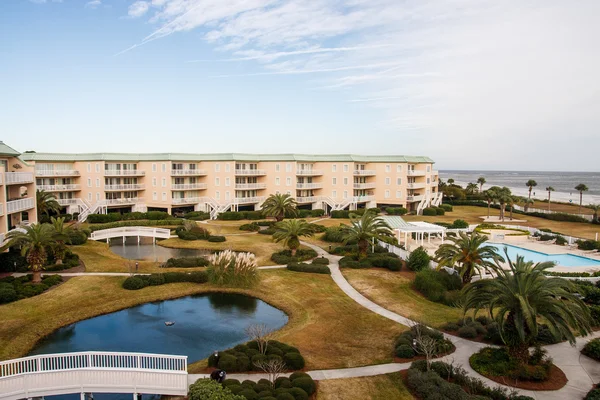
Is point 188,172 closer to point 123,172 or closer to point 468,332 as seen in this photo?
point 123,172

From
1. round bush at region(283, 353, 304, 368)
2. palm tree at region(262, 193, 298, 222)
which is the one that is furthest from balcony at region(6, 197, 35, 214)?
palm tree at region(262, 193, 298, 222)

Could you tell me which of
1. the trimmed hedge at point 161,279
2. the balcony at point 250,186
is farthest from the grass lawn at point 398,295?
the balcony at point 250,186

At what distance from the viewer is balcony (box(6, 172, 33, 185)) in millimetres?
33234

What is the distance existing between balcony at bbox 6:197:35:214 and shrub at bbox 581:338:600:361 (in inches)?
1496

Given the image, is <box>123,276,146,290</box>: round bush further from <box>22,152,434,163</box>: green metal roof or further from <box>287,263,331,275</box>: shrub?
<box>22,152,434,163</box>: green metal roof

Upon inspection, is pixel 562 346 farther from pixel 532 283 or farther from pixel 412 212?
pixel 412 212

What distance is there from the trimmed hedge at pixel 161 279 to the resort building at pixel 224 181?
32903mm

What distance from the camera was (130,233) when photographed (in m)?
49.5

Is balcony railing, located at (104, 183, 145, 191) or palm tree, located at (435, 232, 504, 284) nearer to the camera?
palm tree, located at (435, 232, 504, 284)

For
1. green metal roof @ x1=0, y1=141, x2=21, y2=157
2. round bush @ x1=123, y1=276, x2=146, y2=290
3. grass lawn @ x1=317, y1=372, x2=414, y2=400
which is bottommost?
grass lawn @ x1=317, y1=372, x2=414, y2=400

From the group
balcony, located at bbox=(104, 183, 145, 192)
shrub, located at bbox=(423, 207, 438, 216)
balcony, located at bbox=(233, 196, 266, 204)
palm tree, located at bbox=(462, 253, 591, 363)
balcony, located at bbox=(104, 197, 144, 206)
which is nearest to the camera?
palm tree, located at bbox=(462, 253, 591, 363)

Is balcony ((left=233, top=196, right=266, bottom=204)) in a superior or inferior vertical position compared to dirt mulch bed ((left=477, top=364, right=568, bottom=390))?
superior

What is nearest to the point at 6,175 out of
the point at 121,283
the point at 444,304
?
the point at 121,283

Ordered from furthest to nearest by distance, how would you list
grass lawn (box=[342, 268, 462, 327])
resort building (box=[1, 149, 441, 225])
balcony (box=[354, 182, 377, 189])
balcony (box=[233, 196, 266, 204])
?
balcony (box=[354, 182, 377, 189])
balcony (box=[233, 196, 266, 204])
resort building (box=[1, 149, 441, 225])
grass lawn (box=[342, 268, 462, 327])
